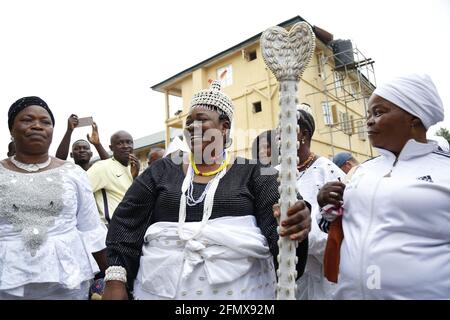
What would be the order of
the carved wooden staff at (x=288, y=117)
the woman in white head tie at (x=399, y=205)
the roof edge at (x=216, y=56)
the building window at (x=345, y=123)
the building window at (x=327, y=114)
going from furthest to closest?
the building window at (x=345, y=123) < the building window at (x=327, y=114) < the roof edge at (x=216, y=56) < the woman in white head tie at (x=399, y=205) < the carved wooden staff at (x=288, y=117)

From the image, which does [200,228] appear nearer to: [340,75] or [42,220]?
[42,220]

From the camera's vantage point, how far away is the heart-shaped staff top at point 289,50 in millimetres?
1547

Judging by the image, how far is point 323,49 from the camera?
17.5 m

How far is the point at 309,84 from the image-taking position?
1677cm

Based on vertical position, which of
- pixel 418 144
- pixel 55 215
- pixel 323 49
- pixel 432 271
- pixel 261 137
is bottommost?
pixel 432 271

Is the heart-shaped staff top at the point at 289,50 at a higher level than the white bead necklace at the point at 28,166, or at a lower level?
higher

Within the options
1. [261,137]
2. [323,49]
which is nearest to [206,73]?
[323,49]

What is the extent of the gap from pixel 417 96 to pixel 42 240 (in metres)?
2.42

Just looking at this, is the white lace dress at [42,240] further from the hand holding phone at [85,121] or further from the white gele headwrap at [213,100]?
the hand holding phone at [85,121]

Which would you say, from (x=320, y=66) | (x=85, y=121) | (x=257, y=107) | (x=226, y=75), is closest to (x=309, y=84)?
(x=320, y=66)

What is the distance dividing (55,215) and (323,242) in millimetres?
1901

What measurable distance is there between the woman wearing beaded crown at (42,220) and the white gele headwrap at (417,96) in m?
2.20

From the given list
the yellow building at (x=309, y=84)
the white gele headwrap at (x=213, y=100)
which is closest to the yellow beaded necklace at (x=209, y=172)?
the white gele headwrap at (x=213, y=100)
